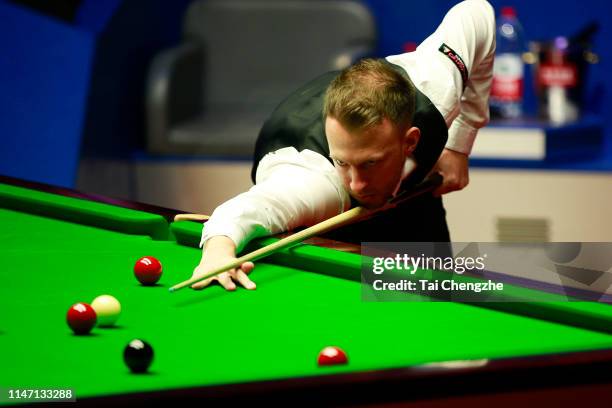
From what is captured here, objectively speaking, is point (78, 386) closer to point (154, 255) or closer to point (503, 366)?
point (503, 366)

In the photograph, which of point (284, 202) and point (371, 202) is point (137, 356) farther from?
point (371, 202)

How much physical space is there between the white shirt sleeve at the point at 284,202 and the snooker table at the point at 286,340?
0.07m

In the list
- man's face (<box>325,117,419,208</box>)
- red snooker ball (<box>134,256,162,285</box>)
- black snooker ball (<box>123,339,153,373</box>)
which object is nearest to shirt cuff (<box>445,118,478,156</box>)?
man's face (<box>325,117,419,208</box>)

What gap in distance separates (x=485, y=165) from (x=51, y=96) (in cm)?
195

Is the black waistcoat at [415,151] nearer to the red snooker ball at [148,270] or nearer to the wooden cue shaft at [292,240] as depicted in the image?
the wooden cue shaft at [292,240]

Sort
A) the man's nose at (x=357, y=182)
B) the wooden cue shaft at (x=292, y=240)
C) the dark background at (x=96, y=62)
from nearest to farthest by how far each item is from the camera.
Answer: the wooden cue shaft at (x=292, y=240)
the man's nose at (x=357, y=182)
the dark background at (x=96, y=62)

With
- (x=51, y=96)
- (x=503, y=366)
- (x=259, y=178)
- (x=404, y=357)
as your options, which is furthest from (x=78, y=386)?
(x=51, y=96)

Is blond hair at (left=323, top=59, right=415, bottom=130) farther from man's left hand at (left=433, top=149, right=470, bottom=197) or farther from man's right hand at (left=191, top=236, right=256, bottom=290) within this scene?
man's left hand at (left=433, top=149, right=470, bottom=197)

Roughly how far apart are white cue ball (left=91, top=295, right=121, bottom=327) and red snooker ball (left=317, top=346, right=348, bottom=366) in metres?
0.43

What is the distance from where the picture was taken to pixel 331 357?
1650 mm

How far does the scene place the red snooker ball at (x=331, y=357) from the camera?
1.65 meters

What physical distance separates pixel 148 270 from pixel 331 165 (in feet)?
2.14

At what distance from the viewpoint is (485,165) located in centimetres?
498

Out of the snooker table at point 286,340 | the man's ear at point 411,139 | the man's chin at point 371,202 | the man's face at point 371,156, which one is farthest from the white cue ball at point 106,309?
the man's ear at point 411,139
